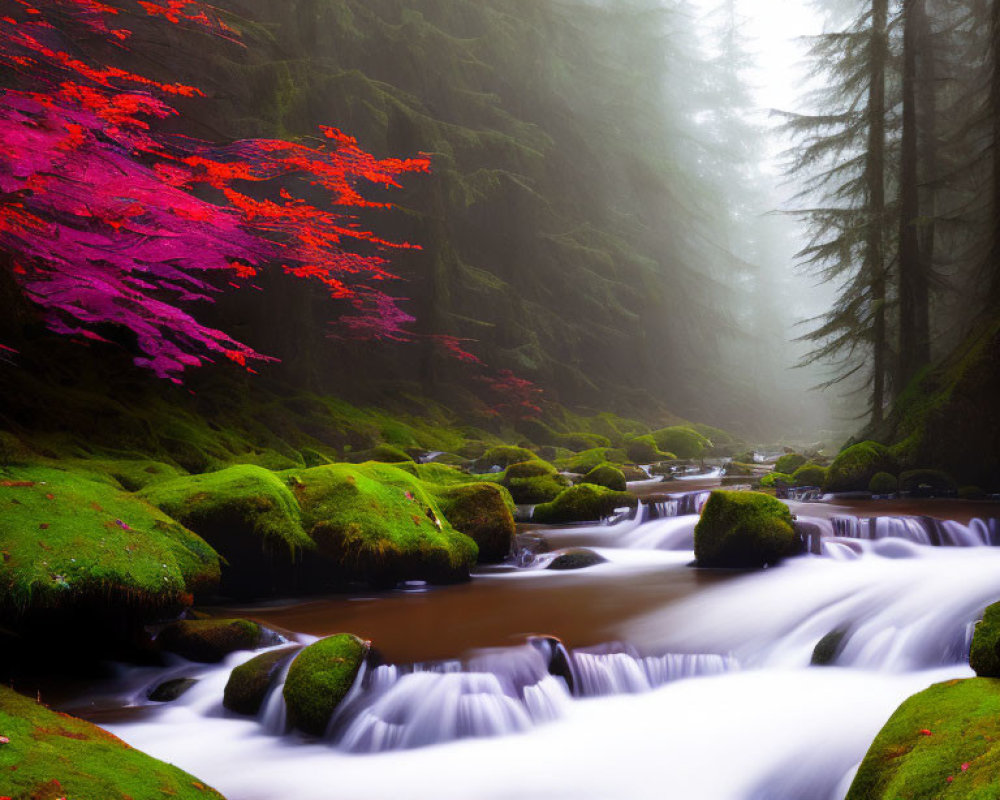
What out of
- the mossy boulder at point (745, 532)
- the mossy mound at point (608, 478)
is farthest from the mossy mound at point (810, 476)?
the mossy boulder at point (745, 532)

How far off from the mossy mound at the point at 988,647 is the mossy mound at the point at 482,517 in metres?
4.96

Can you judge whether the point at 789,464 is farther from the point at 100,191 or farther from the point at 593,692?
the point at 100,191

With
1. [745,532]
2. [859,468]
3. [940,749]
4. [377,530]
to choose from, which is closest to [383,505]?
[377,530]

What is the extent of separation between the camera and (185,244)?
296 inches

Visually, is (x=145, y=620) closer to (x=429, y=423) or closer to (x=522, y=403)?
(x=429, y=423)

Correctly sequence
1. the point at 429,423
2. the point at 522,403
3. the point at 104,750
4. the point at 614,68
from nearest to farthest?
the point at 104,750 < the point at 429,423 < the point at 522,403 < the point at 614,68

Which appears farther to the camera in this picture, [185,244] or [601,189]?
[601,189]

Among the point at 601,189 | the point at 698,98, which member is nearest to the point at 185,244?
the point at 601,189

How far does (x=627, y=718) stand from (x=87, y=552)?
3.38 meters

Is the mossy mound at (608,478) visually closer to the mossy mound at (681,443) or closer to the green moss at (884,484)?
the green moss at (884,484)

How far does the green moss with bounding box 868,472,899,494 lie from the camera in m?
11.3

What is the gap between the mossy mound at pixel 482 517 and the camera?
7.56 m

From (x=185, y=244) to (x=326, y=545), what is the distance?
3642 millimetres

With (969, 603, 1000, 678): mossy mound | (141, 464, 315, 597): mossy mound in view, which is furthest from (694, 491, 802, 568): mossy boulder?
(969, 603, 1000, 678): mossy mound
